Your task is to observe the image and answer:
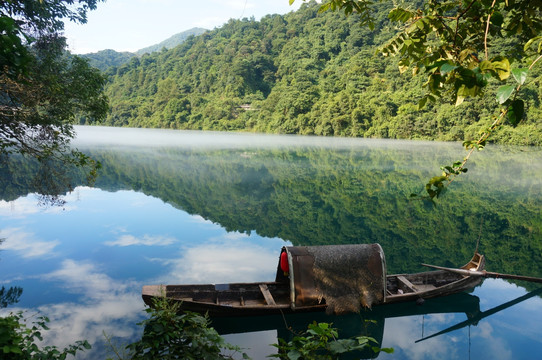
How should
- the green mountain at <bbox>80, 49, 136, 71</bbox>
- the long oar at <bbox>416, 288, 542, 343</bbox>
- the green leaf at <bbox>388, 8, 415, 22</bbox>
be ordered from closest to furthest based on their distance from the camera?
the green leaf at <bbox>388, 8, 415, 22</bbox>, the long oar at <bbox>416, 288, 542, 343</bbox>, the green mountain at <bbox>80, 49, 136, 71</bbox>

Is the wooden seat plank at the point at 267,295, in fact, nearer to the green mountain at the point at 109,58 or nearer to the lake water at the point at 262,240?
the lake water at the point at 262,240

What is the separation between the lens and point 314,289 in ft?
19.6

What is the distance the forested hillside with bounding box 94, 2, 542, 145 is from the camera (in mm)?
48688

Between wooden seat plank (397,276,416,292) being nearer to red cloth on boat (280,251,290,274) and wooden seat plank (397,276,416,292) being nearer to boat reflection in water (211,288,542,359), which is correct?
boat reflection in water (211,288,542,359)

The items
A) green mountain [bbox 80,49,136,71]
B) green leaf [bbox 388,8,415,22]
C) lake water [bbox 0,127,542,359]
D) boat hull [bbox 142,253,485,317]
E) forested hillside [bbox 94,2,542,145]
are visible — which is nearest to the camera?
green leaf [bbox 388,8,415,22]

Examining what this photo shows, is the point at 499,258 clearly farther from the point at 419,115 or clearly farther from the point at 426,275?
the point at 419,115

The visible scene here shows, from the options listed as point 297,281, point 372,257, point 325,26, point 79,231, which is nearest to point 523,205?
point 372,257

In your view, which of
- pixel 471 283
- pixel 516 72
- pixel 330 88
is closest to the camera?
pixel 516 72

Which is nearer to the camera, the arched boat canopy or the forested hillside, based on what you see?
the arched boat canopy

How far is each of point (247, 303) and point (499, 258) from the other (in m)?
7.83

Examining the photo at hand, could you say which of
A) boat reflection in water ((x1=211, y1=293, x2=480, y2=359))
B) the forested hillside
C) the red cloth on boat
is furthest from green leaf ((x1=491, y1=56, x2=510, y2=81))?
the forested hillside

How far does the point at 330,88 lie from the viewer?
64.8m

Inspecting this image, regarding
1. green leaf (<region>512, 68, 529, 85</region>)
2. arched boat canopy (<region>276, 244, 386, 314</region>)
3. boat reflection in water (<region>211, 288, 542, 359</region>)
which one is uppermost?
green leaf (<region>512, 68, 529, 85</region>)

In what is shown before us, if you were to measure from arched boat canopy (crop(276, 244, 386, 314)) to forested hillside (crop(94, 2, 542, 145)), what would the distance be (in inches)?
1362
